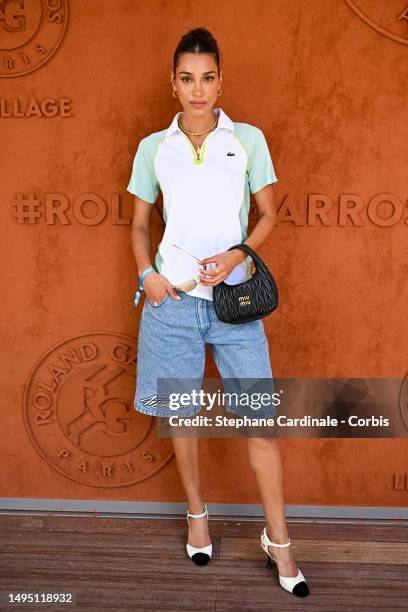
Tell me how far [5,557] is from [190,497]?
78 cm

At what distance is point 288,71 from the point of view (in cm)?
238

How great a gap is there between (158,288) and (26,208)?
79 centimetres

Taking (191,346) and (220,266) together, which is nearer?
(220,266)

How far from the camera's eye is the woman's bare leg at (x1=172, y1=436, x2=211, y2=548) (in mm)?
2406

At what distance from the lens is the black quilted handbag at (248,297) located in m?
2.06

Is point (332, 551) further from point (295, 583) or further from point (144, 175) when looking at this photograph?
point (144, 175)

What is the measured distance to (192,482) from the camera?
2436 millimetres

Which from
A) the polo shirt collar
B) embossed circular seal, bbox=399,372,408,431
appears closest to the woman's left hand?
the polo shirt collar

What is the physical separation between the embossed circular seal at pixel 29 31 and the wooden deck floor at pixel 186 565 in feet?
6.42

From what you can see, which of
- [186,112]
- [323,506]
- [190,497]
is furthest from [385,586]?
[186,112]

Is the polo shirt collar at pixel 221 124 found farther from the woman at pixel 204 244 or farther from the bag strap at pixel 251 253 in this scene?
the bag strap at pixel 251 253

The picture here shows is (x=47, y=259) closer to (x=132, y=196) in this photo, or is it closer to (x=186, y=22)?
(x=132, y=196)

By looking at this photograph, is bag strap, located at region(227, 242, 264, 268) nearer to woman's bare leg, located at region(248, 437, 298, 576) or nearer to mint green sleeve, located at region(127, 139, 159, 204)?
mint green sleeve, located at region(127, 139, 159, 204)

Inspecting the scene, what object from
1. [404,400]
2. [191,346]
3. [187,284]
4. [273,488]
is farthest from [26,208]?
[404,400]
